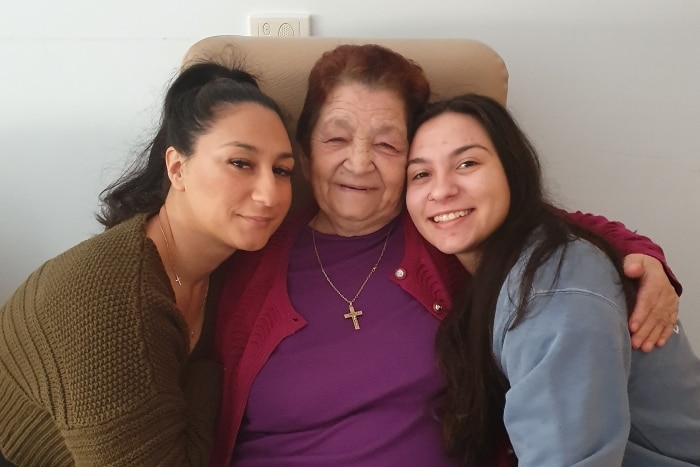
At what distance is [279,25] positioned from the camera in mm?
1499

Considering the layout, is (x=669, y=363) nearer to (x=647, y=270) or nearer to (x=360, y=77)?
(x=647, y=270)

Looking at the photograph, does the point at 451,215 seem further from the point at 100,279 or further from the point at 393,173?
the point at 100,279

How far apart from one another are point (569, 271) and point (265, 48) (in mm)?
768

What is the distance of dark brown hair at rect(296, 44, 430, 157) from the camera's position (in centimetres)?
124

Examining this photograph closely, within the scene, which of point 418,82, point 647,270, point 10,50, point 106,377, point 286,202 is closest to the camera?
point 106,377

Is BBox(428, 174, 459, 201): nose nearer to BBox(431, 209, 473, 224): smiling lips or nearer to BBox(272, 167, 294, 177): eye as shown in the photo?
BBox(431, 209, 473, 224): smiling lips

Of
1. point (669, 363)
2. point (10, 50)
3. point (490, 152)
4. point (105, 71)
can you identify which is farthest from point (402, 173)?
point (10, 50)

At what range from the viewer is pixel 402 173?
1227mm

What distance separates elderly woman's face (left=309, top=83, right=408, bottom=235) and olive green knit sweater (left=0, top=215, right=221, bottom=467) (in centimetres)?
37

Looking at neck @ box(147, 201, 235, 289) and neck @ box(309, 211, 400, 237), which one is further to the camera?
neck @ box(309, 211, 400, 237)

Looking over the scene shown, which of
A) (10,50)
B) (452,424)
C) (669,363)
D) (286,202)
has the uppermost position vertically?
(10,50)

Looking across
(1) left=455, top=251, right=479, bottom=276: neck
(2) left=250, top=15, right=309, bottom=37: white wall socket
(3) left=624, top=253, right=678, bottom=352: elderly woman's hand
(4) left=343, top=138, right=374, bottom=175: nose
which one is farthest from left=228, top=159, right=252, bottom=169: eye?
(3) left=624, top=253, right=678, bottom=352: elderly woman's hand

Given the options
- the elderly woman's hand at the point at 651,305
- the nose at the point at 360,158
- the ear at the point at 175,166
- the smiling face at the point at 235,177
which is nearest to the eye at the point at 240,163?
the smiling face at the point at 235,177

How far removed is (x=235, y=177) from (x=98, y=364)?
37 cm
